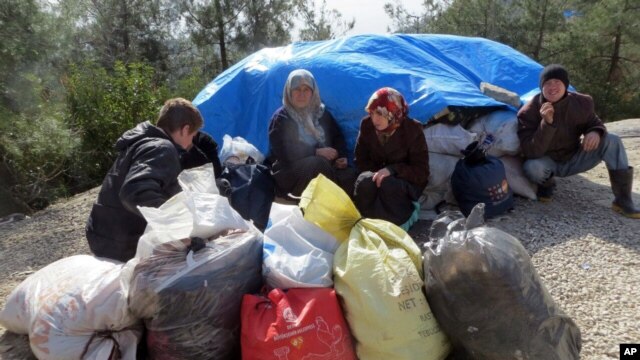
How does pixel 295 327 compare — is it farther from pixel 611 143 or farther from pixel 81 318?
pixel 611 143

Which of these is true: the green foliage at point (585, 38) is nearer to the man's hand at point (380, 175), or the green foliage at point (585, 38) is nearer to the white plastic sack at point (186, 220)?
the man's hand at point (380, 175)

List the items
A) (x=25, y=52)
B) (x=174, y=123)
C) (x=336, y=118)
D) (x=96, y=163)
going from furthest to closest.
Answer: (x=96, y=163) → (x=25, y=52) → (x=336, y=118) → (x=174, y=123)

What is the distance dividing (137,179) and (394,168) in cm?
164

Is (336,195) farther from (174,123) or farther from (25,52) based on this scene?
(25,52)

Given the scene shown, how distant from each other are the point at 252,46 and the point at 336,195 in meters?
10.2

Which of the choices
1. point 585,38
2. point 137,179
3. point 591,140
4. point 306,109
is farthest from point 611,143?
point 585,38

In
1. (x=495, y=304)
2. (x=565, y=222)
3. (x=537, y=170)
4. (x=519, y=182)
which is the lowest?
(x=565, y=222)

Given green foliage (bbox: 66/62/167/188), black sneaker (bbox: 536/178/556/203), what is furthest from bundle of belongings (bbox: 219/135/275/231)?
green foliage (bbox: 66/62/167/188)

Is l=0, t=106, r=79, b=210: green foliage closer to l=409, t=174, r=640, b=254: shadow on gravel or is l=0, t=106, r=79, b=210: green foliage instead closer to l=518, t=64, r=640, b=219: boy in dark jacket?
l=409, t=174, r=640, b=254: shadow on gravel

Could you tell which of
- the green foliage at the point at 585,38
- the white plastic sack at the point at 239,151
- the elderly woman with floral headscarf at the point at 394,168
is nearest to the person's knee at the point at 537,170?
the elderly woman with floral headscarf at the point at 394,168

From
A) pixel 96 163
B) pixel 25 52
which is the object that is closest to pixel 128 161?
pixel 25 52

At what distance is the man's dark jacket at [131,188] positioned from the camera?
86.4 inches

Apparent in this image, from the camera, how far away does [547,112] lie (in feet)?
11.3

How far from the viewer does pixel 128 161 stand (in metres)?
2.33
